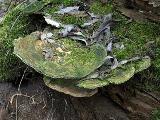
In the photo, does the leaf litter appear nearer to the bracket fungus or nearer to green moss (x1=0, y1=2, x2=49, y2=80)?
the bracket fungus

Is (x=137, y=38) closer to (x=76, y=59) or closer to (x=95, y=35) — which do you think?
(x=95, y=35)

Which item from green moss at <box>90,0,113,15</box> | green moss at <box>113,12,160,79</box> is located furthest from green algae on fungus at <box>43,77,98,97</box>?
green moss at <box>90,0,113,15</box>

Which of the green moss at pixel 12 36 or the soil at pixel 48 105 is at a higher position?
the green moss at pixel 12 36

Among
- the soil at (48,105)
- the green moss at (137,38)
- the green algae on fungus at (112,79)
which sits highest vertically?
the green algae on fungus at (112,79)

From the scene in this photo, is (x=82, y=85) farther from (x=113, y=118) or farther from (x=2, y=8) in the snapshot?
(x=2, y=8)

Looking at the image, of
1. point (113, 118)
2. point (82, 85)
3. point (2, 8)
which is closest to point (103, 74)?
point (82, 85)

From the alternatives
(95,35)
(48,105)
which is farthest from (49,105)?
(95,35)

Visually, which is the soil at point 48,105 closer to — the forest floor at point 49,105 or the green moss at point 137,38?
the forest floor at point 49,105

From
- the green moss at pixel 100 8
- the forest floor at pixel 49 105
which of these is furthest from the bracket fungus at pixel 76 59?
the forest floor at pixel 49 105
